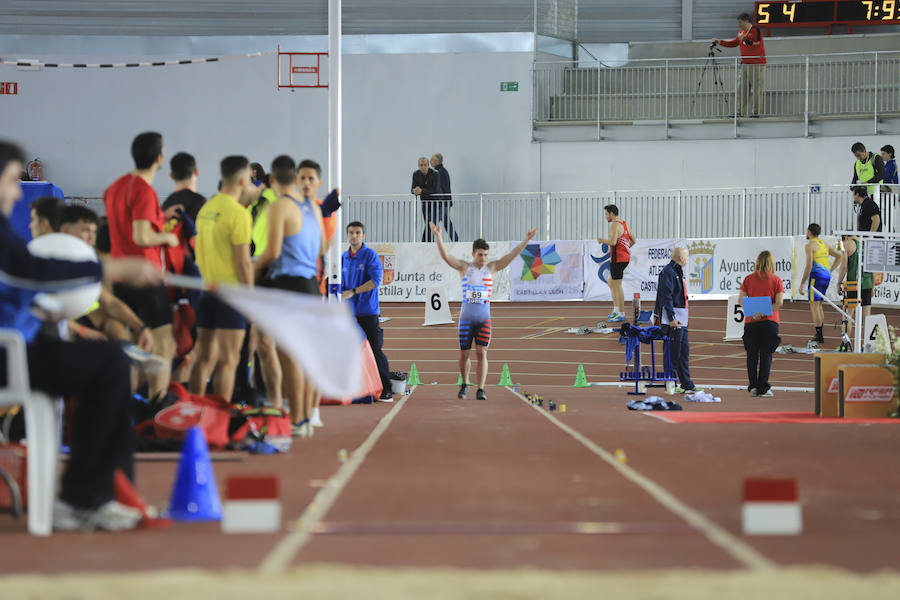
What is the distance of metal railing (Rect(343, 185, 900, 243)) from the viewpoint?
25.5m

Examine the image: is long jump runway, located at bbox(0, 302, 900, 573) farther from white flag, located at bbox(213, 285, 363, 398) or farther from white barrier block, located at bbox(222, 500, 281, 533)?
white flag, located at bbox(213, 285, 363, 398)

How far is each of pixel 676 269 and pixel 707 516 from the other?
10956mm

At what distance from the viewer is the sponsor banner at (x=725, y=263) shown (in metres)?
23.3

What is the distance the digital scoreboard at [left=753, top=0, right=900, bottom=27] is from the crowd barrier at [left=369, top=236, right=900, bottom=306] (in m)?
6.67

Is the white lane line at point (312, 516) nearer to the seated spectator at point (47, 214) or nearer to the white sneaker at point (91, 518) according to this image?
the white sneaker at point (91, 518)

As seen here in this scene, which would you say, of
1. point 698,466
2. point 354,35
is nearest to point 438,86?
point 354,35

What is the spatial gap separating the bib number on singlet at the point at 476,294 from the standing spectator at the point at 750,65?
15514mm

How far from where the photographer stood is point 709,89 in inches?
1105

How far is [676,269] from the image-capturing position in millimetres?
15953

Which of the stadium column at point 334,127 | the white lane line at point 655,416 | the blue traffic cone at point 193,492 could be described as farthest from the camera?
the stadium column at point 334,127

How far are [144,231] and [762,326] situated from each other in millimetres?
9688

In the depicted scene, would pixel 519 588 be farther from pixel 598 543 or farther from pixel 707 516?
pixel 707 516

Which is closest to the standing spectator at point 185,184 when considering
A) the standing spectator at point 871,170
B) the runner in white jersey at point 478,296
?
the runner in white jersey at point 478,296

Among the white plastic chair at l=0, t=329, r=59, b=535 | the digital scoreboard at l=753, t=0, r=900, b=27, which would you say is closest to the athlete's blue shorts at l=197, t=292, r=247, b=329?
the white plastic chair at l=0, t=329, r=59, b=535
